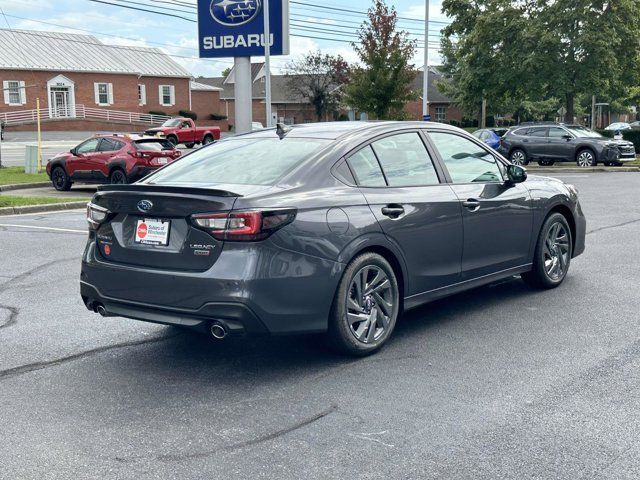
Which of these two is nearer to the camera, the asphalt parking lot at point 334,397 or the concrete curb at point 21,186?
the asphalt parking lot at point 334,397

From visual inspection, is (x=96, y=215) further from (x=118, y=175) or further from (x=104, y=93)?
(x=104, y=93)

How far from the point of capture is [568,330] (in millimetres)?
6125

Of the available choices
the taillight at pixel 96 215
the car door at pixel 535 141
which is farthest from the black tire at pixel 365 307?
the car door at pixel 535 141

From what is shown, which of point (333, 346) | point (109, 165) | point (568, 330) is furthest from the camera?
point (109, 165)

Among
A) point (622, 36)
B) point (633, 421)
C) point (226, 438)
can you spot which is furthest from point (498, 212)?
point (622, 36)

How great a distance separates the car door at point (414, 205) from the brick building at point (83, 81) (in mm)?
51727

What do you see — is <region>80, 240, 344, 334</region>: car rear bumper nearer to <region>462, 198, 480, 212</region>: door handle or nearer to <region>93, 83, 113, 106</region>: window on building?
<region>462, 198, 480, 212</region>: door handle

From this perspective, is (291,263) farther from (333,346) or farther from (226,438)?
(226,438)

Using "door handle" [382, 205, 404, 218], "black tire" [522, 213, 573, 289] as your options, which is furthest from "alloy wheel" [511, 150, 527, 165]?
"door handle" [382, 205, 404, 218]

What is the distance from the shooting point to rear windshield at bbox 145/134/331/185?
539 centimetres

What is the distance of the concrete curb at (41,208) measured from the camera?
15.3 metres

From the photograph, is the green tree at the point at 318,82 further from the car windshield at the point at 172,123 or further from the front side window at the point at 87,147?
the front side window at the point at 87,147

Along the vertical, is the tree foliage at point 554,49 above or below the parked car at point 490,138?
above

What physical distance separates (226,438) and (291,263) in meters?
1.23
